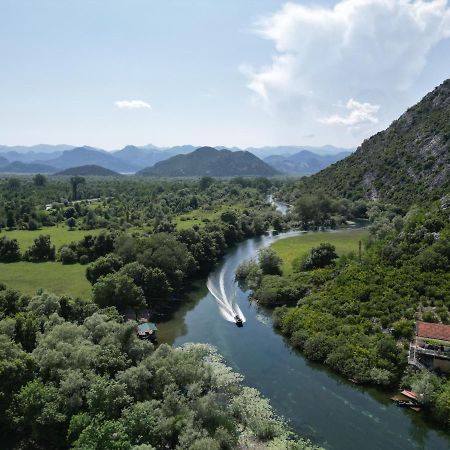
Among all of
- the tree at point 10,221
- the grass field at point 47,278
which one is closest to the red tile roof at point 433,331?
the grass field at point 47,278

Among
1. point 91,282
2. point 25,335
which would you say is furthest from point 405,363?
point 91,282

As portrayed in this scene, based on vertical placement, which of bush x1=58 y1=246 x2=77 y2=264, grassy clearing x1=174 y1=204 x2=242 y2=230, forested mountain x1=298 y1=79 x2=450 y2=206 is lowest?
bush x1=58 y1=246 x2=77 y2=264

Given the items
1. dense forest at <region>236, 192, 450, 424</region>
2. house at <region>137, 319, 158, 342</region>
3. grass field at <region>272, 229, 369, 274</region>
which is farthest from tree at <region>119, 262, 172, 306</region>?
grass field at <region>272, 229, 369, 274</region>

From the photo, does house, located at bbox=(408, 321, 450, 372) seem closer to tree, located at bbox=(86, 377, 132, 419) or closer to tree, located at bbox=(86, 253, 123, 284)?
tree, located at bbox=(86, 377, 132, 419)

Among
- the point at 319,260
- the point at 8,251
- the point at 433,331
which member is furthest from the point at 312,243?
the point at 8,251

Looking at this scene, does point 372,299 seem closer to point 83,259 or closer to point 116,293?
point 116,293

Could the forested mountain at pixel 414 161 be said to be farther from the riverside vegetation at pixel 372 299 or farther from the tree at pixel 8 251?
the tree at pixel 8 251
